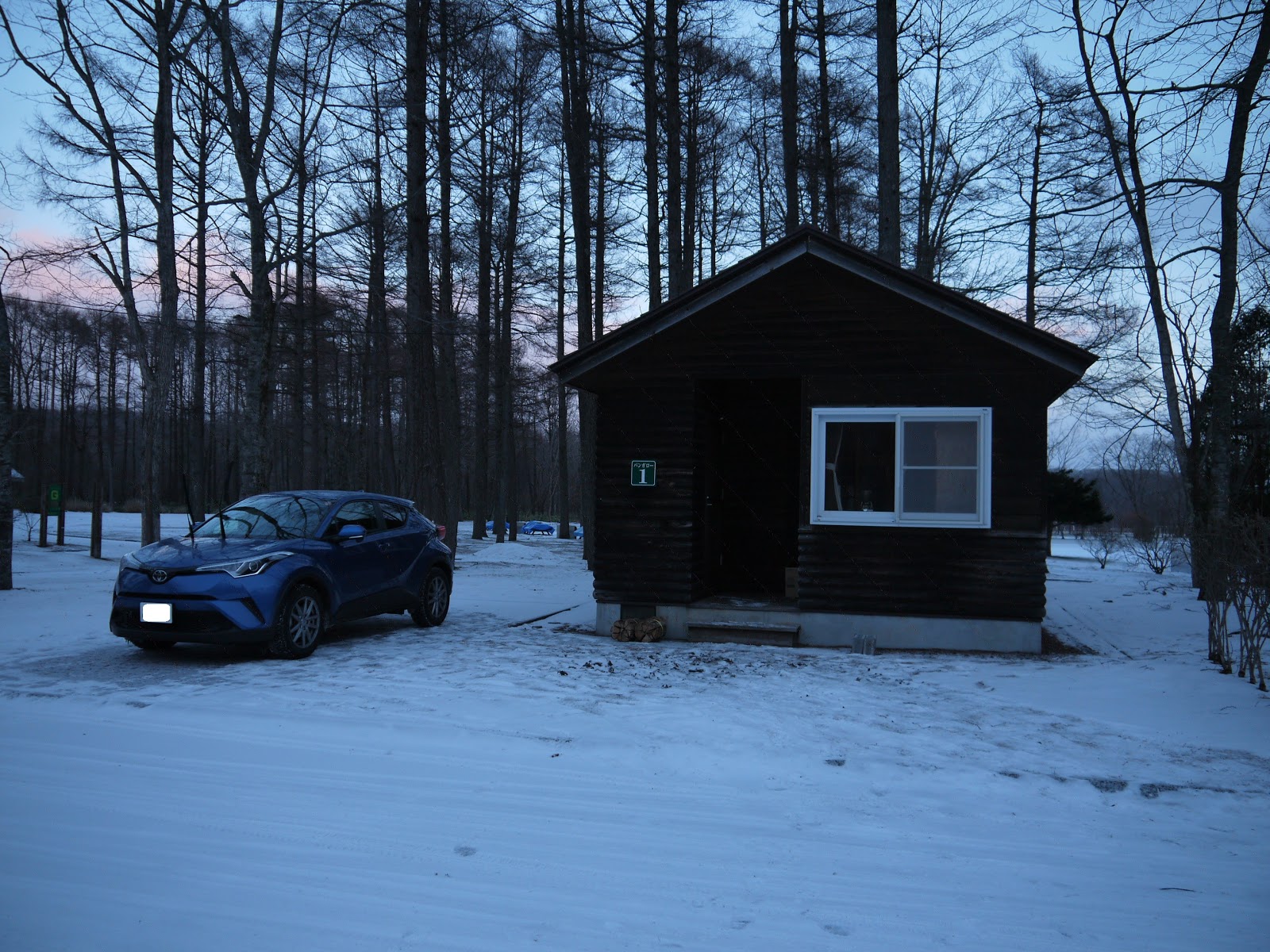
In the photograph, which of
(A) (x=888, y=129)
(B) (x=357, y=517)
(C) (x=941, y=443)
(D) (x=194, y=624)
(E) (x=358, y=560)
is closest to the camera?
(D) (x=194, y=624)

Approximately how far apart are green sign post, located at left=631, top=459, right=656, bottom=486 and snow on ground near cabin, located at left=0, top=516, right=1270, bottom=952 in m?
2.57

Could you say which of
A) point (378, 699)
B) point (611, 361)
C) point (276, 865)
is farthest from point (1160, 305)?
point (276, 865)

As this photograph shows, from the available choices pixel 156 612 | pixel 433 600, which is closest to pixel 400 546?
pixel 433 600

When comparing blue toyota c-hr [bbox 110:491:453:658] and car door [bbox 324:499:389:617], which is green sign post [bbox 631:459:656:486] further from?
car door [bbox 324:499:389:617]

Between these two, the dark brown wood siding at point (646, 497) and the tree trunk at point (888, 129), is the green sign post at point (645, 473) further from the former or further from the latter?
the tree trunk at point (888, 129)

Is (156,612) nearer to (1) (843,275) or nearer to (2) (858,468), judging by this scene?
(2) (858,468)

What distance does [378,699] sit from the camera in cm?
696

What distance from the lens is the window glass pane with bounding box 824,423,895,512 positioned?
10.3m

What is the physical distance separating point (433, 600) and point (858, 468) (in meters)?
5.47

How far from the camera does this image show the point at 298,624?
28.3ft

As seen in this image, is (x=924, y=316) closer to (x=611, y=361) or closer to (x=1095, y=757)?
(x=611, y=361)

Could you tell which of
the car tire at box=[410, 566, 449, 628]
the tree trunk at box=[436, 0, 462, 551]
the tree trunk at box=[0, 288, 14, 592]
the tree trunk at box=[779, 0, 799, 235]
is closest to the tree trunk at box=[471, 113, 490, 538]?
the tree trunk at box=[436, 0, 462, 551]

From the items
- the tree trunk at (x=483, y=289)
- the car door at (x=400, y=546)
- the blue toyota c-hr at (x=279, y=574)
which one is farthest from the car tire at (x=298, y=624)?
the tree trunk at (x=483, y=289)

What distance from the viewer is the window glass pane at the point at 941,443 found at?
10031 millimetres
